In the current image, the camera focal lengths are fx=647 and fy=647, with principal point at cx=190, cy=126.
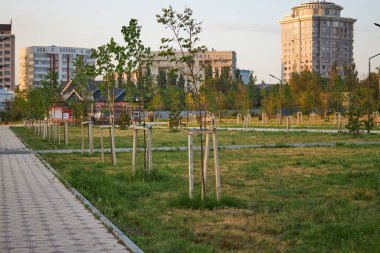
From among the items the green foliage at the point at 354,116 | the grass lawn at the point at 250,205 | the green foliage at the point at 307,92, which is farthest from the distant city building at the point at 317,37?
the grass lawn at the point at 250,205

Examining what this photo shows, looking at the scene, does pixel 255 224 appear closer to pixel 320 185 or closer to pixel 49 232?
pixel 49 232

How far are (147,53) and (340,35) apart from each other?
180386 millimetres

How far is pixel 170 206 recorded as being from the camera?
1102 cm

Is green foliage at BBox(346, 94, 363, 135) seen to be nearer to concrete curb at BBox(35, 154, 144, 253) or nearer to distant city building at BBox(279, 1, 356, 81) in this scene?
concrete curb at BBox(35, 154, 144, 253)

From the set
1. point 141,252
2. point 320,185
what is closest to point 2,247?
point 141,252

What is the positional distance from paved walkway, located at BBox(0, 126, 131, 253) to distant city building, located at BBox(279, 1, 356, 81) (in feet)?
570

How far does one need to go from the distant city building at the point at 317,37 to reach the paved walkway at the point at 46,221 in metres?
174

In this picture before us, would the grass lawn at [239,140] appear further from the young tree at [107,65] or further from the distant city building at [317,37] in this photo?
the distant city building at [317,37]

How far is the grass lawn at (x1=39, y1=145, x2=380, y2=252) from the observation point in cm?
809

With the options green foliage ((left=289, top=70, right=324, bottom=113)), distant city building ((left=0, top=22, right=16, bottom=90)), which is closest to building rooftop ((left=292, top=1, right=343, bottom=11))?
distant city building ((left=0, top=22, right=16, bottom=90))

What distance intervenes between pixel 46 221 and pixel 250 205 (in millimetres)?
3416

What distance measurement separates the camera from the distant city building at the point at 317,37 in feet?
607

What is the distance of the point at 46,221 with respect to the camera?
9.70 meters

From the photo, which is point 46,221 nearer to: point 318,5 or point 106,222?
point 106,222
